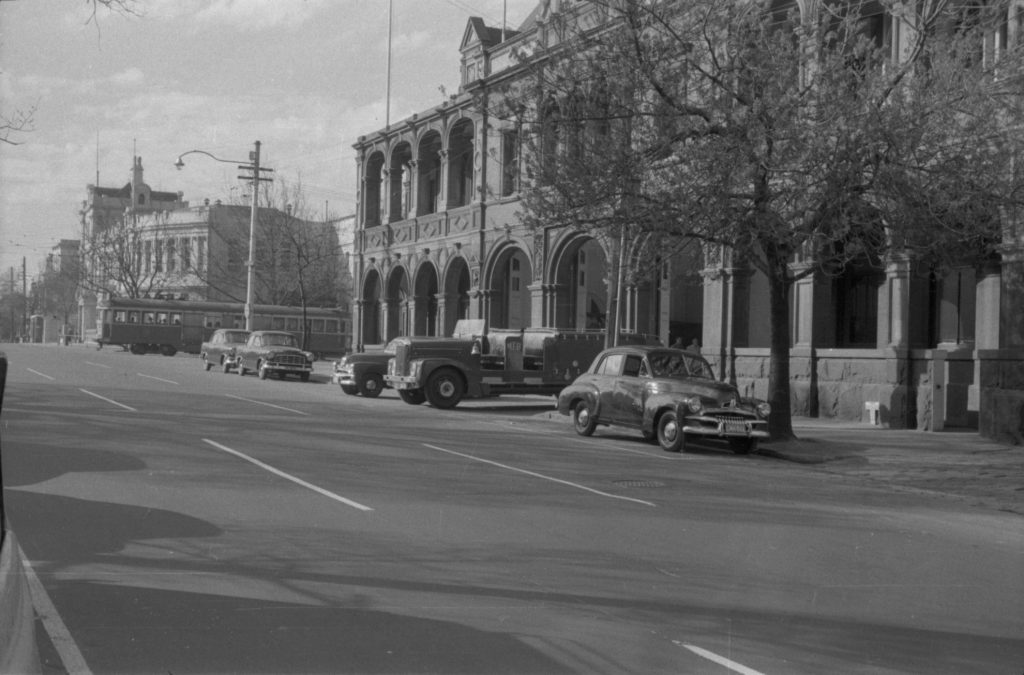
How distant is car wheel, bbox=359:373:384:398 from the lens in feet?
98.7

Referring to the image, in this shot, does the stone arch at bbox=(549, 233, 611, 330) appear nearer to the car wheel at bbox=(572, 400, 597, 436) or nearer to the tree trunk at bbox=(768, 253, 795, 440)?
the car wheel at bbox=(572, 400, 597, 436)

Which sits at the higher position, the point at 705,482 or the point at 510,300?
the point at 510,300

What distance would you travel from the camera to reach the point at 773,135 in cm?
1625

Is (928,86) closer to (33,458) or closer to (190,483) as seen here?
(190,483)

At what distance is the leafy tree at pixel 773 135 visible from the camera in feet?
52.8

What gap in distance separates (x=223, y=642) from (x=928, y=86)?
46.5 feet

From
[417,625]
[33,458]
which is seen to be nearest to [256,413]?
[33,458]

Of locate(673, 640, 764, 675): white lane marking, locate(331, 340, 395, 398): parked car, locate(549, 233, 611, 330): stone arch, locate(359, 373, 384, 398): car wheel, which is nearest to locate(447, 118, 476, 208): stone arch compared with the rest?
locate(549, 233, 611, 330): stone arch

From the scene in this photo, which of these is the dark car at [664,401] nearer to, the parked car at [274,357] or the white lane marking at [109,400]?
the white lane marking at [109,400]

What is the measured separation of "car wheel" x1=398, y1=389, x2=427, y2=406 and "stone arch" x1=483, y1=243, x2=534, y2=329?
10.2 m

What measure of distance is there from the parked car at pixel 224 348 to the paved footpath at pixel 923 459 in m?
25.8

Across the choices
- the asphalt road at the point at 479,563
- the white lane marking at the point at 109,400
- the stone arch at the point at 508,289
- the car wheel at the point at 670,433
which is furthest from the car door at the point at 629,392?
the stone arch at the point at 508,289

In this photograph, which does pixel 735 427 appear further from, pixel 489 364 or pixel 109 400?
pixel 109 400

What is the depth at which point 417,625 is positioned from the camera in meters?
6.11
